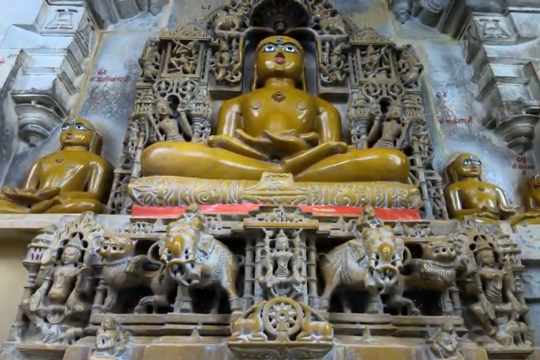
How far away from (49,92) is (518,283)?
4497 mm

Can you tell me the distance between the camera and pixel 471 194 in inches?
166

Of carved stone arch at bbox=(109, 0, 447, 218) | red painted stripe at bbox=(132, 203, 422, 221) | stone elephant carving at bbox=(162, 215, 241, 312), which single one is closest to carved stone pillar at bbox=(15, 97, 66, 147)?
carved stone arch at bbox=(109, 0, 447, 218)

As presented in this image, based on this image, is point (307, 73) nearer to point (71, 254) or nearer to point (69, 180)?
point (69, 180)

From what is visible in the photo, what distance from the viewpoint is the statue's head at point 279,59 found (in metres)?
5.12

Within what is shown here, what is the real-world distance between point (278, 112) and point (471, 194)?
1911mm

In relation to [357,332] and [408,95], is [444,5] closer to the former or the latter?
[408,95]

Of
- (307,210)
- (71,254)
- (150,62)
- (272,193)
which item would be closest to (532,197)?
(307,210)

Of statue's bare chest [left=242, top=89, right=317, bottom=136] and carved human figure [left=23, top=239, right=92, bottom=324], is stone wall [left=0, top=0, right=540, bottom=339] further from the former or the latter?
carved human figure [left=23, top=239, right=92, bottom=324]

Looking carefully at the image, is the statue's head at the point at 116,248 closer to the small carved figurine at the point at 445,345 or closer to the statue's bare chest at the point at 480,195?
the small carved figurine at the point at 445,345

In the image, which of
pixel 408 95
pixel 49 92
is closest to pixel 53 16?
pixel 49 92

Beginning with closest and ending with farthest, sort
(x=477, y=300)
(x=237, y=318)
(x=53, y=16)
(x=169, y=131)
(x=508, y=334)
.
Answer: (x=237, y=318) → (x=508, y=334) → (x=477, y=300) → (x=169, y=131) → (x=53, y=16)

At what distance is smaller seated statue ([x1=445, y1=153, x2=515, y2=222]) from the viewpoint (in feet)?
13.2

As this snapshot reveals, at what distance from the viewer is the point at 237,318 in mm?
2609

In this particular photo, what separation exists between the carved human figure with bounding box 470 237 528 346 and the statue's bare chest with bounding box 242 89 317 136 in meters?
2.12
